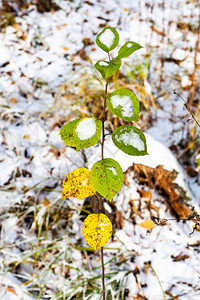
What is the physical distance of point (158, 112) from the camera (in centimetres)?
217

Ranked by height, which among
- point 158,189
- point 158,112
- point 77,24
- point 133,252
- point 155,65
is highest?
point 77,24

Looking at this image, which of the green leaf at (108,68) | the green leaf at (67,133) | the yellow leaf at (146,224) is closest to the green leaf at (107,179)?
the green leaf at (67,133)

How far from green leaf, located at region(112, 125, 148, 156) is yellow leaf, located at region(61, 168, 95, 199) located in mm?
147

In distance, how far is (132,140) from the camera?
0.57 metres

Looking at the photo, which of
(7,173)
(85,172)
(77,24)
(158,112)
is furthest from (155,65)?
(85,172)

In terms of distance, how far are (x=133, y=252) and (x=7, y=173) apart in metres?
1.04

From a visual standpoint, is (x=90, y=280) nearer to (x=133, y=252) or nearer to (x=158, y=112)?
(x=133, y=252)

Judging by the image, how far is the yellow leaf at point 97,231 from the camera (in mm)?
638

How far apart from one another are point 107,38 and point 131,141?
0.80ft

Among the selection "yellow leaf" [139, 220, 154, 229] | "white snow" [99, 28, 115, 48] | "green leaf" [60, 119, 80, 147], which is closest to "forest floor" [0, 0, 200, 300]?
"yellow leaf" [139, 220, 154, 229]

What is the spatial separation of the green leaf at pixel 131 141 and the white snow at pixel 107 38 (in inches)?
7.8

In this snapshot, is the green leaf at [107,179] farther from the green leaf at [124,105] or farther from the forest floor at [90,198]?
the forest floor at [90,198]

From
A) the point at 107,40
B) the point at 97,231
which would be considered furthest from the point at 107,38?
the point at 97,231

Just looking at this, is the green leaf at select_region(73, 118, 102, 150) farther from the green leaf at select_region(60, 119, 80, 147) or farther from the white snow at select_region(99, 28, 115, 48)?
the white snow at select_region(99, 28, 115, 48)
